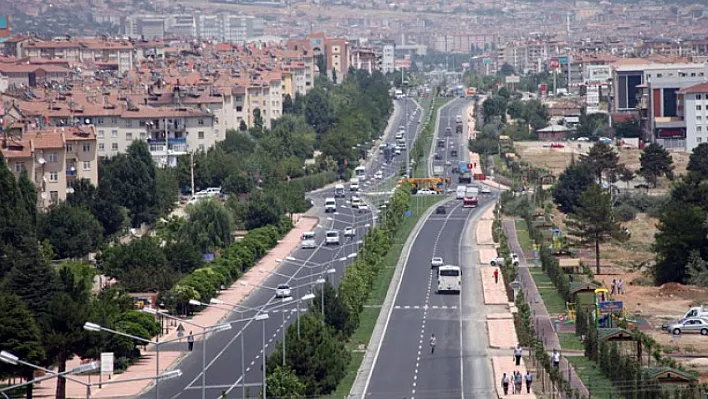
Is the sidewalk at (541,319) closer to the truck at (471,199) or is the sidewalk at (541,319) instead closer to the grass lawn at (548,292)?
the grass lawn at (548,292)

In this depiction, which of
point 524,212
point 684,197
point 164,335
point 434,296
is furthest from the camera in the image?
point 524,212

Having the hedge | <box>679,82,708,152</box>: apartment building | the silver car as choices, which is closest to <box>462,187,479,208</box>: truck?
the hedge

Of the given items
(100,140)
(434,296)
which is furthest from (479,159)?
(434,296)

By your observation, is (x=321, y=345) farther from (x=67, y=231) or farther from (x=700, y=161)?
(x=700, y=161)

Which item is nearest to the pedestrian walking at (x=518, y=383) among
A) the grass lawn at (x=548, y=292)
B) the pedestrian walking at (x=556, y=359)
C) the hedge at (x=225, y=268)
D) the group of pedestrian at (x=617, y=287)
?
the pedestrian walking at (x=556, y=359)

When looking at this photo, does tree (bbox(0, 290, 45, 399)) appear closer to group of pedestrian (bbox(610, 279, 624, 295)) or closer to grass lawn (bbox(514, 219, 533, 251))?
group of pedestrian (bbox(610, 279, 624, 295))

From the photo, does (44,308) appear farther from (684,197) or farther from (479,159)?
(479,159)
